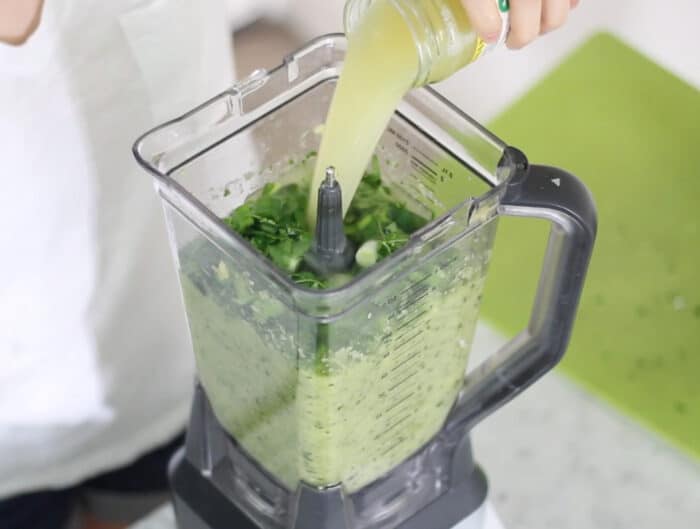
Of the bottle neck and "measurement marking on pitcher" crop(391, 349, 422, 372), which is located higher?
the bottle neck

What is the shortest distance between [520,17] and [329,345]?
0.59ft

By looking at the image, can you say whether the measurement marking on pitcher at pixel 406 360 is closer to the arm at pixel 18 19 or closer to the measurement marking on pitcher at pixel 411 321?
the measurement marking on pitcher at pixel 411 321

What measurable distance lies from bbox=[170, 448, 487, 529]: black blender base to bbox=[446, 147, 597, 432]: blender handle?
0.15 feet

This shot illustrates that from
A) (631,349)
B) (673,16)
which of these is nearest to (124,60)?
(631,349)

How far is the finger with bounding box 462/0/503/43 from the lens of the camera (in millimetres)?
454

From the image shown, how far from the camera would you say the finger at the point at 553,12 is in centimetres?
49

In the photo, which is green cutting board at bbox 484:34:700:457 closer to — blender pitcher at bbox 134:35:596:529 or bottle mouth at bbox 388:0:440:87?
blender pitcher at bbox 134:35:596:529

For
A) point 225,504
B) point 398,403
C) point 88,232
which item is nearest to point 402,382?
point 398,403

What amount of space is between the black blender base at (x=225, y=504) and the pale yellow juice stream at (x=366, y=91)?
201mm

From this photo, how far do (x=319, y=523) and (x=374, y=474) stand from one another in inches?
1.8

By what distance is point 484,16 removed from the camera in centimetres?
46

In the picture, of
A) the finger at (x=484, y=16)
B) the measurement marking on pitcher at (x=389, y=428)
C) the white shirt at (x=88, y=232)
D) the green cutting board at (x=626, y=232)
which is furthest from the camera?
the green cutting board at (x=626, y=232)

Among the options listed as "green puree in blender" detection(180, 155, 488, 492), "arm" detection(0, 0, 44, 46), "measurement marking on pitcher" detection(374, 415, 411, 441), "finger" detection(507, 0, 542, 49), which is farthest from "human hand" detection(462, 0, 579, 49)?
"arm" detection(0, 0, 44, 46)

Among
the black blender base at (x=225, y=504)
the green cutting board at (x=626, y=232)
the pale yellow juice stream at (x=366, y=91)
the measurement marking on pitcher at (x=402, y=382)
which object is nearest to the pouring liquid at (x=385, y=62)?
the pale yellow juice stream at (x=366, y=91)
